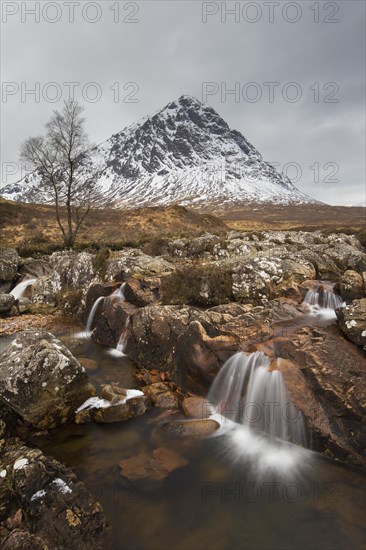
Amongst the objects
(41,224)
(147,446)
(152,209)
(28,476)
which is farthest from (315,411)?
(152,209)

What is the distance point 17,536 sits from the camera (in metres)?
4.56

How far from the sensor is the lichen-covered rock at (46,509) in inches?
193

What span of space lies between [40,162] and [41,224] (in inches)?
839

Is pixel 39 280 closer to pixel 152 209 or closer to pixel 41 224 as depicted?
pixel 41 224

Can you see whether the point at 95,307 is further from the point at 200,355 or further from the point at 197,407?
the point at 197,407

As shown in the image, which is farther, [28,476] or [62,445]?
[62,445]

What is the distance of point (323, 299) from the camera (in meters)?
12.5

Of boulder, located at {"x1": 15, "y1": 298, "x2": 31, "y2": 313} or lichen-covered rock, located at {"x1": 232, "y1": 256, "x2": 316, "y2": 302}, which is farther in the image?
boulder, located at {"x1": 15, "y1": 298, "x2": 31, "y2": 313}

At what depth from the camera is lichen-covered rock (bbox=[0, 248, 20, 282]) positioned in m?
22.5

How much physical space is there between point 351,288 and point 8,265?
872 inches

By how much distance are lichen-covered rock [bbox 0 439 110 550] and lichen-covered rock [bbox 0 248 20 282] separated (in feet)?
64.4

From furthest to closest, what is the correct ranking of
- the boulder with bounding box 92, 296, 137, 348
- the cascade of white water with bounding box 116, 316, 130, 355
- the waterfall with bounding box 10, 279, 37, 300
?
the waterfall with bounding box 10, 279, 37, 300
the boulder with bounding box 92, 296, 137, 348
the cascade of white water with bounding box 116, 316, 130, 355

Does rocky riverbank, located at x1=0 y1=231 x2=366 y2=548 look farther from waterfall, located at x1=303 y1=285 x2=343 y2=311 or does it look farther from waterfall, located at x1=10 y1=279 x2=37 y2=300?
waterfall, located at x1=10 y1=279 x2=37 y2=300

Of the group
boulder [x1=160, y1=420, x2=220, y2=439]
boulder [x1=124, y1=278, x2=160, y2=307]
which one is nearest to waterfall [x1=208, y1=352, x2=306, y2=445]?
boulder [x1=160, y1=420, x2=220, y2=439]
